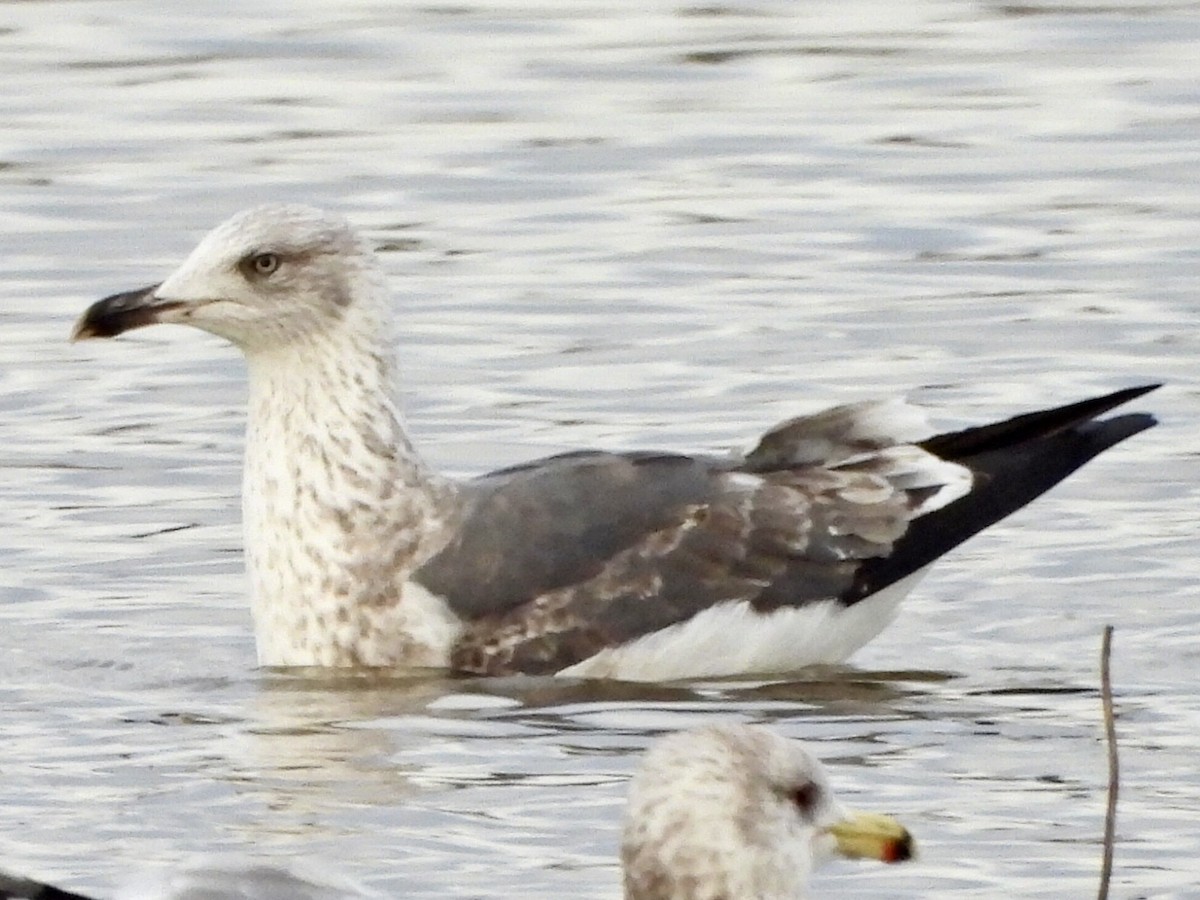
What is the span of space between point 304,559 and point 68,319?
3.97m

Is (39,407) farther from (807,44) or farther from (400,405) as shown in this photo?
(807,44)

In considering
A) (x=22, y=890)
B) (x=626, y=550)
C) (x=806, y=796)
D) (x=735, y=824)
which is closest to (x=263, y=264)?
(x=626, y=550)

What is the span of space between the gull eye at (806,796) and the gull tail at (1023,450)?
3853 mm

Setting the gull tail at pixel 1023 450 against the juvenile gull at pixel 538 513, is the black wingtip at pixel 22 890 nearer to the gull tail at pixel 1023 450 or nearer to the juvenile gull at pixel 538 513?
the juvenile gull at pixel 538 513

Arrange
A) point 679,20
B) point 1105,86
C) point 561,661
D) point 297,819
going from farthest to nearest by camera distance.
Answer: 1. point 679,20
2. point 1105,86
3. point 561,661
4. point 297,819

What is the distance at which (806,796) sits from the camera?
24.5 ft

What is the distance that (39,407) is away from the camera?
44.4 feet

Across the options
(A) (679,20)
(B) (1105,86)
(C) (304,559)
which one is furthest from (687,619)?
(A) (679,20)

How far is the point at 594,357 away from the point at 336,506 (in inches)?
121

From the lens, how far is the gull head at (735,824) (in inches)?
283

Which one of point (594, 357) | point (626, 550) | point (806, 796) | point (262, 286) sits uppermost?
point (262, 286)

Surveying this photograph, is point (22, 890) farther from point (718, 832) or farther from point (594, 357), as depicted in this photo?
point (594, 357)

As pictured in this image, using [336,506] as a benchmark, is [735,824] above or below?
above

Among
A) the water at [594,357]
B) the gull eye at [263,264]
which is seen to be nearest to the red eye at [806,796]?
the water at [594,357]
